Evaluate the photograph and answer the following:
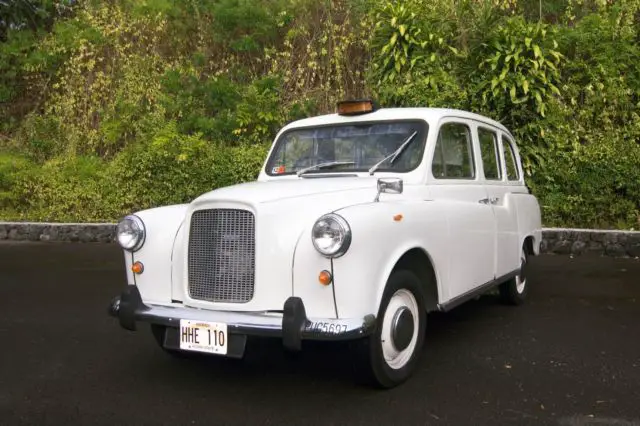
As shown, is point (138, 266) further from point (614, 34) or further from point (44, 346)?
point (614, 34)

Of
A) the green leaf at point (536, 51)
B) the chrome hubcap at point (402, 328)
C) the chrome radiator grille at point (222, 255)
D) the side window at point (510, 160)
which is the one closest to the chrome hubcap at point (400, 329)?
the chrome hubcap at point (402, 328)

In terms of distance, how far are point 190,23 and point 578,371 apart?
1182 cm

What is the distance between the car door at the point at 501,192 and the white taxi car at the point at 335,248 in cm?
21

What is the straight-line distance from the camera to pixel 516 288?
233 inches

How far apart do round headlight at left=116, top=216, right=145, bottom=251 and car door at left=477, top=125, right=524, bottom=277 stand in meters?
2.75

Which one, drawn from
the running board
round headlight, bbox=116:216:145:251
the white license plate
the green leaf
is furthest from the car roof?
the green leaf

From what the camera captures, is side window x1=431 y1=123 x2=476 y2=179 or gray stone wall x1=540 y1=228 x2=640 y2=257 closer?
side window x1=431 y1=123 x2=476 y2=179

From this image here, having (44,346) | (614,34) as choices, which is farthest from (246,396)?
(614,34)

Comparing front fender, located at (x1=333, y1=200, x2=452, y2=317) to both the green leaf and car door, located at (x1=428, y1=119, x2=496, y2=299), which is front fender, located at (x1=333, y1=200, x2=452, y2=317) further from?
the green leaf

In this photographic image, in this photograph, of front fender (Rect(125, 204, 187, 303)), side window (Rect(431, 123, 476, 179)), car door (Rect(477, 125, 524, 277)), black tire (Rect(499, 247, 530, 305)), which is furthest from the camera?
black tire (Rect(499, 247, 530, 305))

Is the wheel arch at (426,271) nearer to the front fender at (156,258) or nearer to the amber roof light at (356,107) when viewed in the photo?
the amber roof light at (356,107)

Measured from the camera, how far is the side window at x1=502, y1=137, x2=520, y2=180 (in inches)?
225

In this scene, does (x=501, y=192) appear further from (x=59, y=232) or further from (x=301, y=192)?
(x=59, y=232)

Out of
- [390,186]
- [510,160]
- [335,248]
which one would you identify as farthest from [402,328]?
[510,160]
